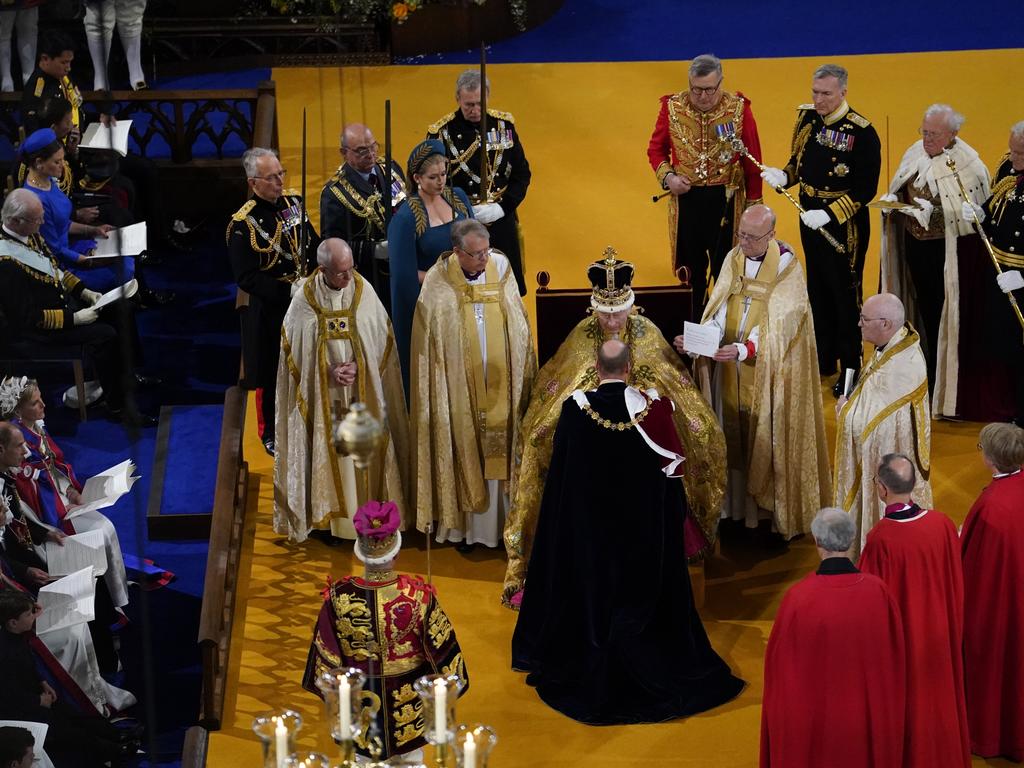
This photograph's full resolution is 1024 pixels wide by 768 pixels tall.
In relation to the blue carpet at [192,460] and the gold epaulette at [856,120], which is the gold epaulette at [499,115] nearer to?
the gold epaulette at [856,120]

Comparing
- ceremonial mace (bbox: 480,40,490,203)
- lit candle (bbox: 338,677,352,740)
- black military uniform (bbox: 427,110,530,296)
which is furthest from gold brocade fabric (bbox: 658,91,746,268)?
lit candle (bbox: 338,677,352,740)

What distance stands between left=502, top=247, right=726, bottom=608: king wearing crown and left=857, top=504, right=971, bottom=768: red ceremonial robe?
1563 mm

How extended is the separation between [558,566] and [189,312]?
5.54 metres

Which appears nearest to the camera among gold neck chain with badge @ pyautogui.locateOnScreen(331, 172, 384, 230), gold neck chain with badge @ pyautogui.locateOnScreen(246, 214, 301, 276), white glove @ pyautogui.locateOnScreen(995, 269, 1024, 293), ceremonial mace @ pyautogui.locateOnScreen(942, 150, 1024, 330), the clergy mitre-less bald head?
the clergy mitre-less bald head

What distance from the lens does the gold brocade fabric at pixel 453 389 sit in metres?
9.81

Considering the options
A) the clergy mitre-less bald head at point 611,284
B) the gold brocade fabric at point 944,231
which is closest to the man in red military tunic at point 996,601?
the clergy mitre-less bald head at point 611,284

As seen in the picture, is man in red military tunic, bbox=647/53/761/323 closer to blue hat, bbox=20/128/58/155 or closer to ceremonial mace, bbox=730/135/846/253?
ceremonial mace, bbox=730/135/846/253

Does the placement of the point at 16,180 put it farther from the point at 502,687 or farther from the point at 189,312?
the point at 502,687

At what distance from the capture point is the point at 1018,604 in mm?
8430

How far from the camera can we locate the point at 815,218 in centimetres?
1111

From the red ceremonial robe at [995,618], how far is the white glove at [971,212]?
9.49ft

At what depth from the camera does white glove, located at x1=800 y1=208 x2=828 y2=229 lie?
11.1 m

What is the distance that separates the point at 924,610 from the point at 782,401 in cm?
205

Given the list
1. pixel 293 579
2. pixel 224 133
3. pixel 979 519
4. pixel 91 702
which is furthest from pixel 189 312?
pixel 979 519
